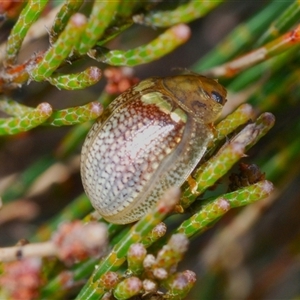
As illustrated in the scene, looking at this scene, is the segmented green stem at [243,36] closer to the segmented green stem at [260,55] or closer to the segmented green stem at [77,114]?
the segmented green stem at [260,55]

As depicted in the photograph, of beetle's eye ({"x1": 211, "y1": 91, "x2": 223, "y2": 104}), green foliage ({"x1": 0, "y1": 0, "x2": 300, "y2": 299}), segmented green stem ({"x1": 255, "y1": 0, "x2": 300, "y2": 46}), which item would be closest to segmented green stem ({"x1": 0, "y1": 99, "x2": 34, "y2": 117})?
green foliage ({"x1": 0, "y1": 0, "x2": 300, "y2": 299})

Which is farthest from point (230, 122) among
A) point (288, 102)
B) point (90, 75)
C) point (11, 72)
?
point (11, 72)

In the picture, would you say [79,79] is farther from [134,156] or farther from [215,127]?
[215,127]

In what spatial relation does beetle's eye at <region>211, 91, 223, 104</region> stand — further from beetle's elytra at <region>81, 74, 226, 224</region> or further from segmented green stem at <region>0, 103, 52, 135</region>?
segmented green stem at <region>0, 103, 52, 135</region>

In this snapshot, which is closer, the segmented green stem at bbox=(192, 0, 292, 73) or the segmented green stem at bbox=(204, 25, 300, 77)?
the segmented green stem at bbox=(204, 25, 300, 77)

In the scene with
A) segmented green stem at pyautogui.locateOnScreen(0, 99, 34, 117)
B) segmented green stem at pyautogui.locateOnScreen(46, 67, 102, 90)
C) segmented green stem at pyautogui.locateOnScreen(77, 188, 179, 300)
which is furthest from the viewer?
segmented green stem at pyautogui.locateOnScreen(0, 99, 34, 117)

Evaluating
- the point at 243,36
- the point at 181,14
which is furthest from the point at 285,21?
the point at 181,14

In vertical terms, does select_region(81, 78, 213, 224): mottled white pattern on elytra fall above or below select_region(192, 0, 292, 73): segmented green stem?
below
